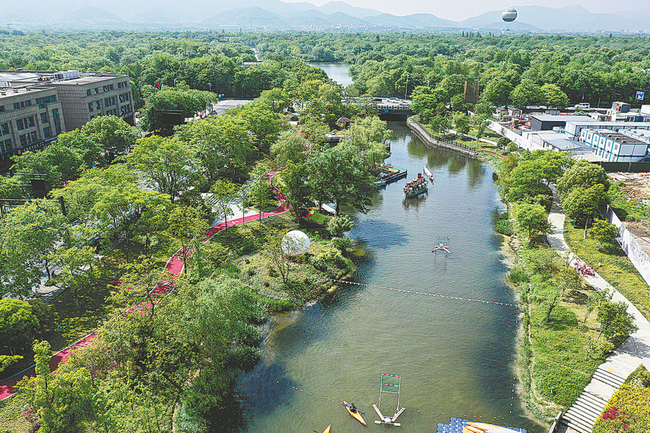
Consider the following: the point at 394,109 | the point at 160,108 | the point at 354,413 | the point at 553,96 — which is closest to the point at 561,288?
the point at 354,413

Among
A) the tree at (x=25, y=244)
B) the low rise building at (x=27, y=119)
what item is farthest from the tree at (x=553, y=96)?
the tree at (x=25, y=244)

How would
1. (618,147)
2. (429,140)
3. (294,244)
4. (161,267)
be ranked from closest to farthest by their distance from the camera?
(161,267), (294,244), (618,147), (429,140)

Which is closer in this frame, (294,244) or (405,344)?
(405,344)

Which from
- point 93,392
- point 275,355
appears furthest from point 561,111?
point 93,392

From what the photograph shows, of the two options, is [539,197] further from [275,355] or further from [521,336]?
[275,355]

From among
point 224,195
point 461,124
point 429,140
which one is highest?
point 461,124

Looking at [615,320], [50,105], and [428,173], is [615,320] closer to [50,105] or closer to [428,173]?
[428,173]
